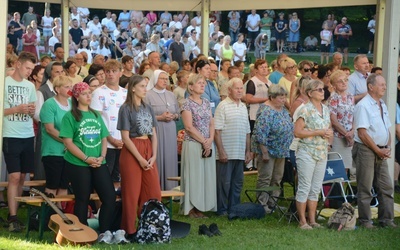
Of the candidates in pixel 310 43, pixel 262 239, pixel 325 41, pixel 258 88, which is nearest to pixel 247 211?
pixel 262 239

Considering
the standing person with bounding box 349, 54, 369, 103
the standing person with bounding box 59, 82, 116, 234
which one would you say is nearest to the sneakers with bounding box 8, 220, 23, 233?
the standing person with bounding box 59, 82, 116, 234

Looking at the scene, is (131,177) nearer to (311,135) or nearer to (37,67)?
(311,135)

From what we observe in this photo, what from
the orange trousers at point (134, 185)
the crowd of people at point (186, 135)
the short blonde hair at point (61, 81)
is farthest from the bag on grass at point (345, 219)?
the short blonde hair at point (61, 81)

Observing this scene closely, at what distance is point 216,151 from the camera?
1326 centimetres

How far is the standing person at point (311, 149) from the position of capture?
39.2 ft

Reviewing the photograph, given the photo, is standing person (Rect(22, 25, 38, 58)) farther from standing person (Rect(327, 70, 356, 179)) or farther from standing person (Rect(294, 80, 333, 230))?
standing person (Rect(294, 80, 333, 230))

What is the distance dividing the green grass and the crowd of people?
42cm

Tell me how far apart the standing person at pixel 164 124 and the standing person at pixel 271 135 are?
3.95ft

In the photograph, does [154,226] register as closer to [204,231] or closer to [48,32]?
[204,231]

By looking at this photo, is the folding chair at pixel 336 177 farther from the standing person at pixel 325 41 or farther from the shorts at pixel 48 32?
the standing person at pixel 325 41

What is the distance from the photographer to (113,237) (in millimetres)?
10727

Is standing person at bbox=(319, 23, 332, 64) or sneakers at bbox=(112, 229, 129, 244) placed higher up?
standing person at bbox=(319, 23, 332, 64)

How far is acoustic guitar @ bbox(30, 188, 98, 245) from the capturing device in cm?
1027

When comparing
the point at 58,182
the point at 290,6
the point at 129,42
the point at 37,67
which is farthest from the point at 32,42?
the point at 58,182
